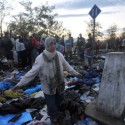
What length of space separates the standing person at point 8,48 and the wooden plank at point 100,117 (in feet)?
35.1

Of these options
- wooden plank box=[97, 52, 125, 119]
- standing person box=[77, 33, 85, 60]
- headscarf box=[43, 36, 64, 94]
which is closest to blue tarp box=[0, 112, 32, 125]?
headscarf box=[43, 36, 64, 94]

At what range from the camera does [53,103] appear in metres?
6.34

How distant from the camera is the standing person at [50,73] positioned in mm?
6109

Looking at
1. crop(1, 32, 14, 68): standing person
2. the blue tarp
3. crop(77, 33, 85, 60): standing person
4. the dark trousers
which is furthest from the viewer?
crop(77, 33, 85, 60): standing person

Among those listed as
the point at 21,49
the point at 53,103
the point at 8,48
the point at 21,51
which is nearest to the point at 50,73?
the point at 53,103

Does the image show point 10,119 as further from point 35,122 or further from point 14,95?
point 14,95

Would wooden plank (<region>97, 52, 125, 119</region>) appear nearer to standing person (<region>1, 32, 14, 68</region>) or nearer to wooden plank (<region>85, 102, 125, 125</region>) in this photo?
wooden plank (<region>85, 102, 125, 125</region>)

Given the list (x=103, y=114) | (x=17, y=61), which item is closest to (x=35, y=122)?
(x=103, y=114)

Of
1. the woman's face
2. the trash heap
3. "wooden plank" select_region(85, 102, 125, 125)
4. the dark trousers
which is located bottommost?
the trash heap

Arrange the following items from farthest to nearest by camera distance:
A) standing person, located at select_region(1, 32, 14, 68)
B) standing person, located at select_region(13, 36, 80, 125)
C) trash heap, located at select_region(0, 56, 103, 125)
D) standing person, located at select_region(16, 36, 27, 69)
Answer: standing person, located at select_region(16, 36, 27, 69) → standing person, located at select_region(1, 32, 14, 68) → trash heap, located at select_region(0, 56, 103, 125) → standing person, located at select_region(13, 36, 80, 125)

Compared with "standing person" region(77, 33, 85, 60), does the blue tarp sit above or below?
below

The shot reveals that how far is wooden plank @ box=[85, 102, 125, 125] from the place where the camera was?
236 inches

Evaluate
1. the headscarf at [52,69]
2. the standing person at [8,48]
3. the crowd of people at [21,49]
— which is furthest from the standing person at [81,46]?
the headscarf at [52,69]

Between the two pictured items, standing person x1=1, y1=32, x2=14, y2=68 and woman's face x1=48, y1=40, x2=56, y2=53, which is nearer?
woman's face x1=48, y1=40, x2=56, y2=53
